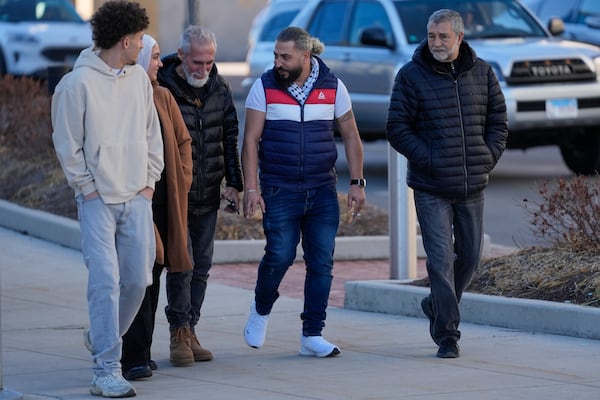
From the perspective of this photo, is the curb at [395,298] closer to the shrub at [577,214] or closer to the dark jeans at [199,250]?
the shrub at [577,214]

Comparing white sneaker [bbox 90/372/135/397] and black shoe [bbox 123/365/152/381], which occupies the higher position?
white sneaker [bbox 90/372/135/397]

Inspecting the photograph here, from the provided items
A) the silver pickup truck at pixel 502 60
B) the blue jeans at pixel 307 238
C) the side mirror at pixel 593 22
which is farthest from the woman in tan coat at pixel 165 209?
the side mirror at pixel 593 22

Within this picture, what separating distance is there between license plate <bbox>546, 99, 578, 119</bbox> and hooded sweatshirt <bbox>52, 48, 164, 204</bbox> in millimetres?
9696

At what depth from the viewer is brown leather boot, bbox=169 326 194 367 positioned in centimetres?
811

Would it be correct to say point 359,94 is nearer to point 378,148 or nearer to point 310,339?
point 378,148

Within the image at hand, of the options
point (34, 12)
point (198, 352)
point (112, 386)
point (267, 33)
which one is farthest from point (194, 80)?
point (34, 12)

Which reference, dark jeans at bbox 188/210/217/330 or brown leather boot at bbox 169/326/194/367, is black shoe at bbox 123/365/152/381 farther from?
dark jeans at bbox 188/210/217/330

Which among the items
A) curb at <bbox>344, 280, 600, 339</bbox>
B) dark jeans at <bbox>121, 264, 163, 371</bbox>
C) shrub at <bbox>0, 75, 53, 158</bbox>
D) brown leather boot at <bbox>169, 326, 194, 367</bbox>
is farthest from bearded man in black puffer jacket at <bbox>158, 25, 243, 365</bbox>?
shrub at <bbox>0, 75, 53, 158</bbox>

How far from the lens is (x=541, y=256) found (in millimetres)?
9820

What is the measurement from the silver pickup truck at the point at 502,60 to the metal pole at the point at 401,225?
589cm

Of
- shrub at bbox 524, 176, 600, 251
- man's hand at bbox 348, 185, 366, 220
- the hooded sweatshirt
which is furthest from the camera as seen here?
shrub at bbox 524, 176, 600, 251

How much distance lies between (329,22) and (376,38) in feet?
4.15

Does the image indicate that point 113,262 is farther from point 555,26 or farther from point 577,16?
point 577,16

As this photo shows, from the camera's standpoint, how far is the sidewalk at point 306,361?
7.33 meters
